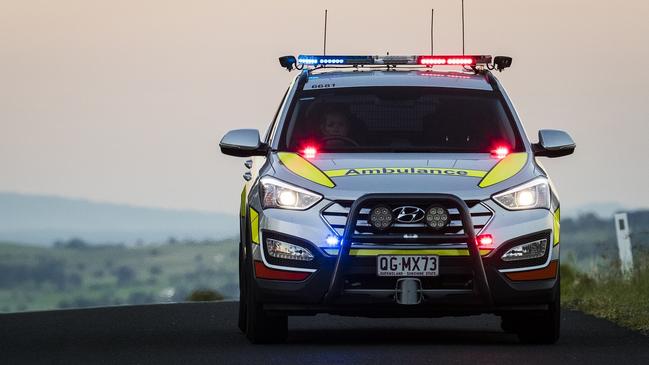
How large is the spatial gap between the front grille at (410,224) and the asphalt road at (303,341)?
0.80 m

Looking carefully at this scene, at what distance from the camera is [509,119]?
1418 centimetres

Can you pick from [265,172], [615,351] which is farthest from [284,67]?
[615,351]

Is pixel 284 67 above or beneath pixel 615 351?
above

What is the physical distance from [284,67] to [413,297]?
3.17 m

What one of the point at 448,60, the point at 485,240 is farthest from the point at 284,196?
the point at 448,60

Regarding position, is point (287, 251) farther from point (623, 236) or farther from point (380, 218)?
point (623, 236)

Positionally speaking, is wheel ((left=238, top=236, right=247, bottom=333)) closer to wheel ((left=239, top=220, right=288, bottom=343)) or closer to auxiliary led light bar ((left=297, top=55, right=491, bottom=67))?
wheel ((left=239, top=220, right=288, bottom=343))

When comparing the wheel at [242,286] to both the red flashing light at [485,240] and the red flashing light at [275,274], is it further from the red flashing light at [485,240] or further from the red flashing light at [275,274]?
the red flashing light at [485,240]

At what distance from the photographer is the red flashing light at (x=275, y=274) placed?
42.3 feet

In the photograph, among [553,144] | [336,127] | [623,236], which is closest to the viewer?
[553,144]

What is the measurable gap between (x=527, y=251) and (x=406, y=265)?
86cm

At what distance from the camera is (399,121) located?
14227mm

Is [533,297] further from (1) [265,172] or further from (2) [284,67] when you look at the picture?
(2) [284,67]

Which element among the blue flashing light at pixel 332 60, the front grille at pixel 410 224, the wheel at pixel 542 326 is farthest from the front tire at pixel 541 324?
the blue flashing light at pixel 332 60
